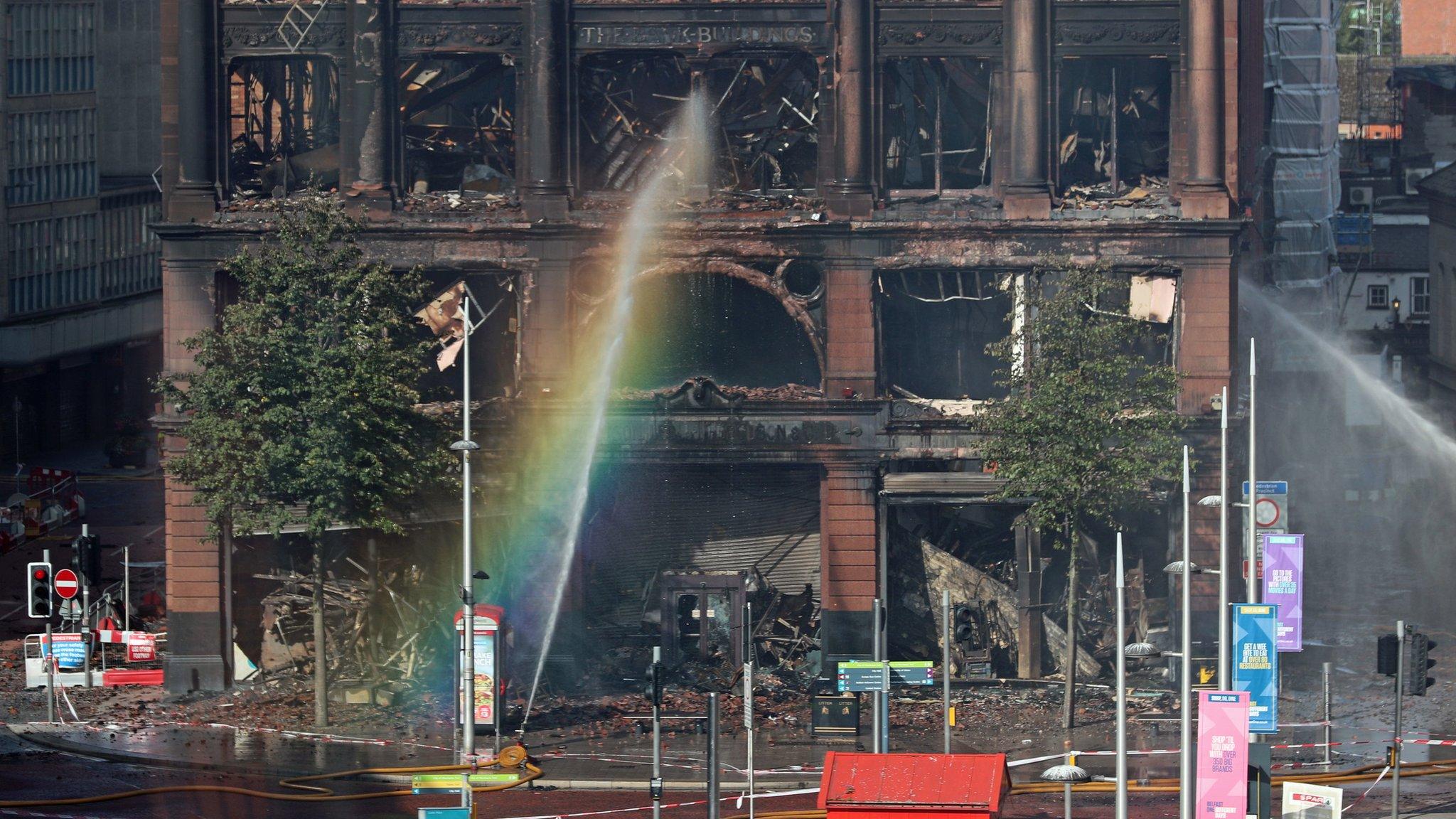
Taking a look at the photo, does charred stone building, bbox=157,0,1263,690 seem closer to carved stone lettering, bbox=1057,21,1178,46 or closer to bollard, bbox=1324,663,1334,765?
carved stone lettering, bbox=1057,21,1178,46

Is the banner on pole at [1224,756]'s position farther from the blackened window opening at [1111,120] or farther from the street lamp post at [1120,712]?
the blackened window opening at [1111,120]

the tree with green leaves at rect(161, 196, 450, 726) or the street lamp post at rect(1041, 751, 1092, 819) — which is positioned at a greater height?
the tree with green leaves at rect(161, 196, 450, 726)

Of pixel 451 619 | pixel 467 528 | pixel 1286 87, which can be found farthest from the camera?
pixel 1286 87

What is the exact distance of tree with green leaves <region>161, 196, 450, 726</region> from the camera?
47.7m

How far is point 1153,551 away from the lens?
5366 cm

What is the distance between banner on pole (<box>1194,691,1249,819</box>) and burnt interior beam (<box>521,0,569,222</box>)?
78.7ft

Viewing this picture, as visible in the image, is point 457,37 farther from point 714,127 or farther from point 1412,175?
point 1412,175

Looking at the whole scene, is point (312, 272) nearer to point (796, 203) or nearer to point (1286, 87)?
point (796, 203)

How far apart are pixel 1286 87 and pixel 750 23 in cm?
3094

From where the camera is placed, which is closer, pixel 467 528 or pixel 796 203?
pixel 467 528

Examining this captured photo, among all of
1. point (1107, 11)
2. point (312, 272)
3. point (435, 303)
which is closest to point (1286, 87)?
point (1107, 11)

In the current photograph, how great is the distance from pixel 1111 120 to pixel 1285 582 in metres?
12.8

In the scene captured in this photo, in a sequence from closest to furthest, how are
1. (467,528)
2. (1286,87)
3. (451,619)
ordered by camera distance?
1. (467,528)
2. (451,619)
3. (1286,87)

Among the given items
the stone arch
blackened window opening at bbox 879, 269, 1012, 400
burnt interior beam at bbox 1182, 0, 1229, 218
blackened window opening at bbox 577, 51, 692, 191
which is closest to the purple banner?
burnt interior beam at bbox 1182, 0, 1229, 218
